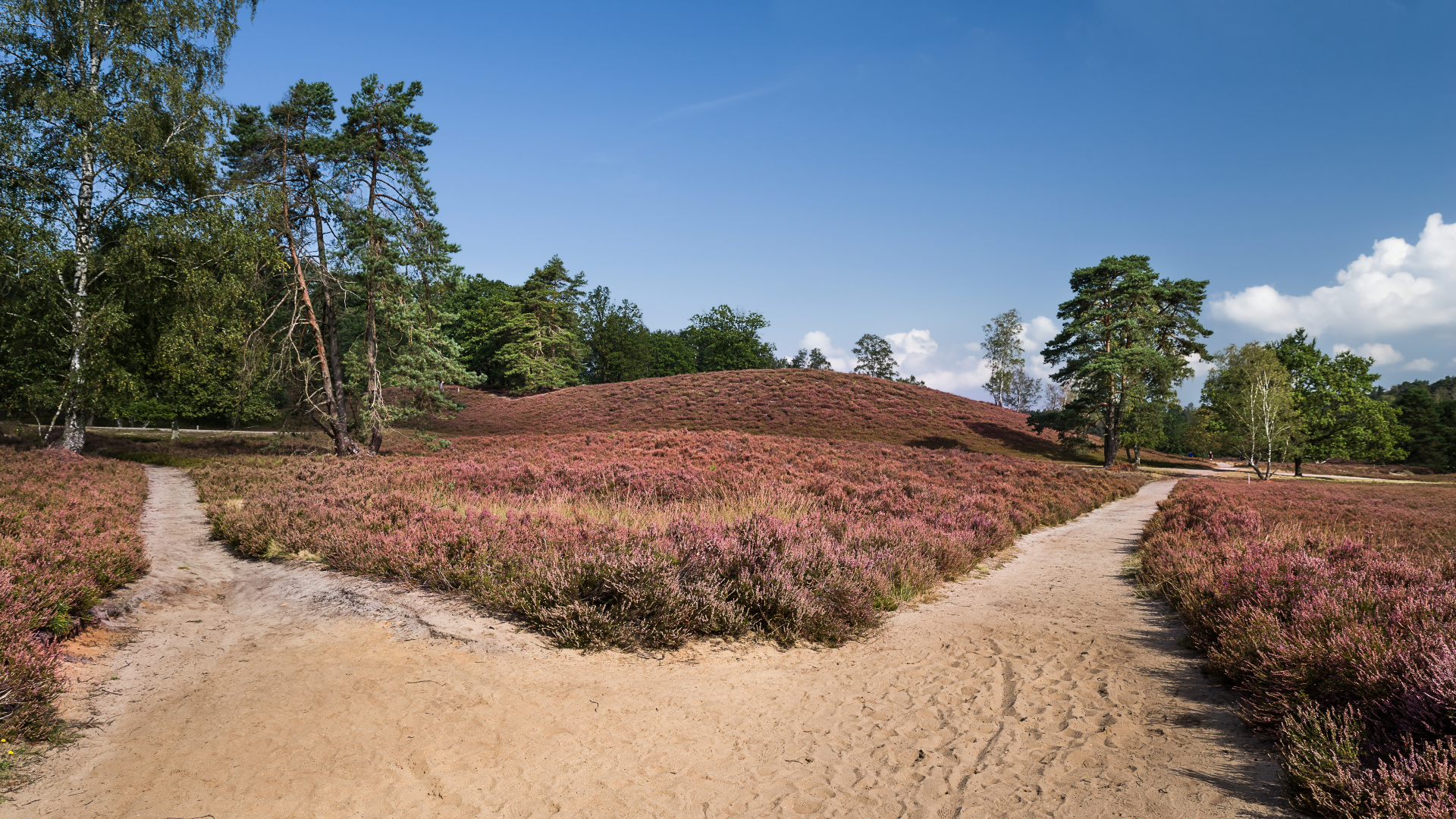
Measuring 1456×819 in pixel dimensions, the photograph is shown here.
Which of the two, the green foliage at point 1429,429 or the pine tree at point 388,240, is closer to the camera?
the pine tree at point 388,240

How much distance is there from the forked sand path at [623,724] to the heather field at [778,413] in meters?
28.7

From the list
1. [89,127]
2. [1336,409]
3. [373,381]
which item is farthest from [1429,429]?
[89,127]

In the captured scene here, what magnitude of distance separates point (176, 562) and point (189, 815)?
7.40 metres

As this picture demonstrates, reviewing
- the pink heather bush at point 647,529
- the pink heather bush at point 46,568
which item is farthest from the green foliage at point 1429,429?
the pink heather bush at point 46,568

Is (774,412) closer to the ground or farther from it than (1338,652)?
farther from it

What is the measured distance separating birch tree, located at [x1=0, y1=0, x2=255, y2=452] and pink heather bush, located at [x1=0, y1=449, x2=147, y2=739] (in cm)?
758

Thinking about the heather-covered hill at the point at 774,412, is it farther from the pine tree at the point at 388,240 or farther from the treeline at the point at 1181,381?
the pine tree at the point at 388,240

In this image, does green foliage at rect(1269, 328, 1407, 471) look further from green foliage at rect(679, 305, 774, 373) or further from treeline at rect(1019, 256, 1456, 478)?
green foliage at rect(679, 305, 774, 373)

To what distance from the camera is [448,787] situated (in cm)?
349

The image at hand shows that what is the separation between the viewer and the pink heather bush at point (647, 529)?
607 cm

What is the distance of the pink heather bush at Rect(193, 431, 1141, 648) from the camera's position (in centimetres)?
607

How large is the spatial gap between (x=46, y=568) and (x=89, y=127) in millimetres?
19216

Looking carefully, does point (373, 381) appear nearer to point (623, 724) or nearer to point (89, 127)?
point (89, 127)

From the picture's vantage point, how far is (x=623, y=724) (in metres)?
4.22
